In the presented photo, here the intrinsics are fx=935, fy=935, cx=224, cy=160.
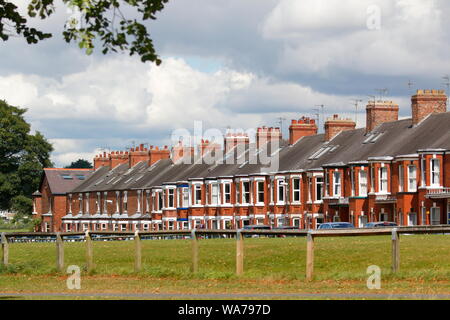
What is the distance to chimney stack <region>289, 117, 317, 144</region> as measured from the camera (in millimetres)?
85250

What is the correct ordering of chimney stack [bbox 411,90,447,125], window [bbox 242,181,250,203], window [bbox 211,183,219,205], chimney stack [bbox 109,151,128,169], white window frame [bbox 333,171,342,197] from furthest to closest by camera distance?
chimney stack [bbox 109,151,128,169] < window [bbox 211,183,219,205] < window [bbox 242,181,250,203] < white window frame [bbox 333,171,342,197] < chimney stack [bbox 411,90,447,125]

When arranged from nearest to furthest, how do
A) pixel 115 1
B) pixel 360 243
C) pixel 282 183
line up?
pixel 115 1 → pixel 360 243 → pixel 282 183

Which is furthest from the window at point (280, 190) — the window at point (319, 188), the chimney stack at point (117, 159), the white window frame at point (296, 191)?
the chimney stack at point (117, 159)

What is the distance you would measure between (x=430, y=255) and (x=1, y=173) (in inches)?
4286

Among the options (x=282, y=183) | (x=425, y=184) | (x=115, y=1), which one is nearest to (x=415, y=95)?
(x=425, y=184)

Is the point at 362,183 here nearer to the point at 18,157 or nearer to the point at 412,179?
the point at 412,179

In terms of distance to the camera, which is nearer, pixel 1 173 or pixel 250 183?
pixel 250 183

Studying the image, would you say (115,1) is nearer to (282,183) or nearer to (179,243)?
(179,243)

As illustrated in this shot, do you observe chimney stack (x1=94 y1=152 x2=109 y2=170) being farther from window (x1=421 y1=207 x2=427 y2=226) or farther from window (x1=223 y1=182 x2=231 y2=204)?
window (x1=421 y1=207 x2=427 y2=226)

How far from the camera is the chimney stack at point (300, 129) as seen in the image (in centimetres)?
8525

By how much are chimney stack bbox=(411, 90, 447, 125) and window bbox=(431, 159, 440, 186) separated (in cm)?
710

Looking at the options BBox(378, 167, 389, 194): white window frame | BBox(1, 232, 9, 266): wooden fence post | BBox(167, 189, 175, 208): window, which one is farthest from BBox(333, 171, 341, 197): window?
BBox(1, 232, 9, 266): wooden fence post
